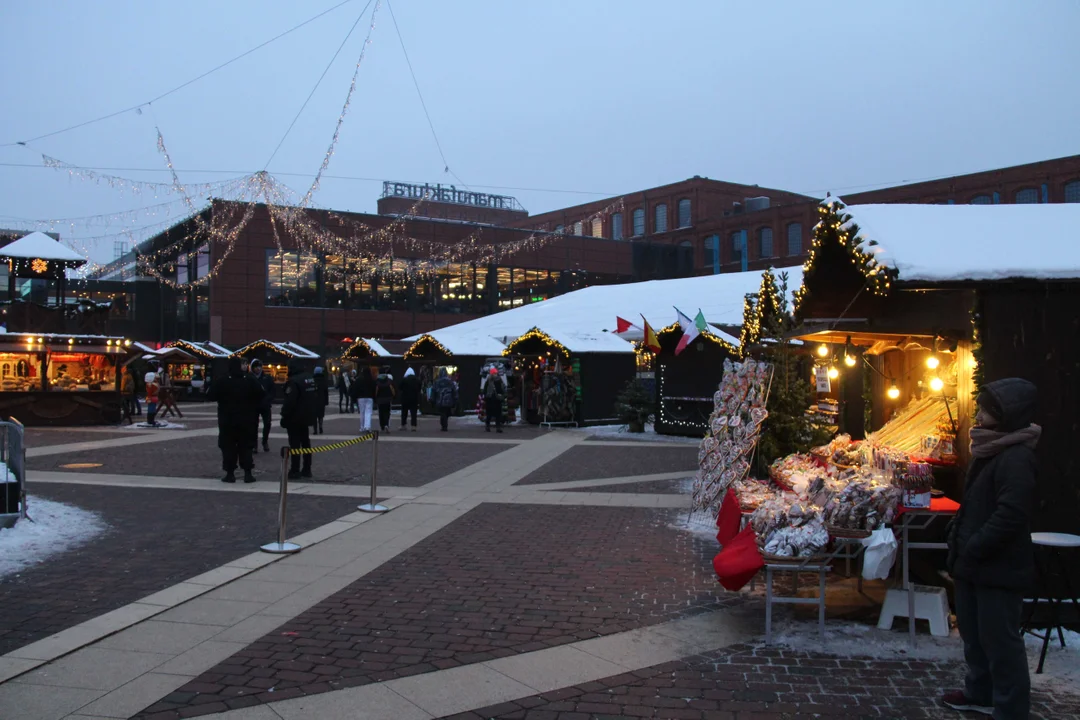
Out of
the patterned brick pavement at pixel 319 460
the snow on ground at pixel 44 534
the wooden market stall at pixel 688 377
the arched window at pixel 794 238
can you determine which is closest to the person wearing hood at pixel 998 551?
the snow on ground at pixel 44 534

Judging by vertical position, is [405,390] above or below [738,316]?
below

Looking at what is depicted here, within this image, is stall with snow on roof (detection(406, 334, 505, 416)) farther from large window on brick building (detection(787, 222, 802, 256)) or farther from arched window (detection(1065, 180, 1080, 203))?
arched window (detection(1065, 180, 1080, 203))

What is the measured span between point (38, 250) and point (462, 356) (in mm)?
13400

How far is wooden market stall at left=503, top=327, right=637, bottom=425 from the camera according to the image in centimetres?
2448

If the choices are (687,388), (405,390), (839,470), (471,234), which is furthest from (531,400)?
(471,234)

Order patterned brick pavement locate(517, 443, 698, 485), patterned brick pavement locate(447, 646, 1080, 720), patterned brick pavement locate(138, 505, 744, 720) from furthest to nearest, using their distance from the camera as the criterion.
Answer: patterned brick pavement locate(517, 443, 698, 485) → patterned brick pavement locate(138, 505, 744, 720) → patterned brick pavement locate(447, 646, 1080, 720)

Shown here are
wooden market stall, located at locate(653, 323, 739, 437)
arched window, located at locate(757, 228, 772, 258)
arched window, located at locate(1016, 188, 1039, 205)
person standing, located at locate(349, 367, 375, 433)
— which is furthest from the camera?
arched window, located at locate(757, 228, 772, 258)

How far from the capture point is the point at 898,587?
5949 mm

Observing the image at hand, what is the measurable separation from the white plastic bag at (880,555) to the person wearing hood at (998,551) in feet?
3.07

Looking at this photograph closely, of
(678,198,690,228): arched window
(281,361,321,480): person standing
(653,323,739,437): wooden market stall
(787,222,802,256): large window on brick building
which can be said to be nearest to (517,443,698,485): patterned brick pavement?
(653,323,739,437): wooden market stall

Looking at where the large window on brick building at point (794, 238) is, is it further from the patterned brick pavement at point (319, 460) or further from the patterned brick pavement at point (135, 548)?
the patterned brick pavement at point (135, 548)

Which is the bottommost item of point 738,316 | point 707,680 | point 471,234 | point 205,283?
point 707,680

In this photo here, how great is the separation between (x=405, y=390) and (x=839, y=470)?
17.1 metres

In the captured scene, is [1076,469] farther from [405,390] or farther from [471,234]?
[471,234]
